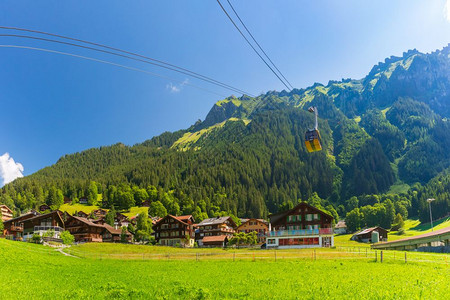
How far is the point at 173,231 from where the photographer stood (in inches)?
4434

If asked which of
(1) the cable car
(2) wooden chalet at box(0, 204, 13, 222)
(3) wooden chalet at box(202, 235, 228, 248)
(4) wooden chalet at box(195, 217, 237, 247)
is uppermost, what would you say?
(1) the cable car

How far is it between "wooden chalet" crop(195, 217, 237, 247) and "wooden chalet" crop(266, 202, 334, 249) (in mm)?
26021

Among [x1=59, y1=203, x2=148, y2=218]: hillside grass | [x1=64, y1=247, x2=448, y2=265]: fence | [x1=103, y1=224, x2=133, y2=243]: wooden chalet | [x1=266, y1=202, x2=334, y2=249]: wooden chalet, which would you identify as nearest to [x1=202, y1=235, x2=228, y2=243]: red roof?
[x1=266, y1=202, x2=334, y2=249]: wooden chalet

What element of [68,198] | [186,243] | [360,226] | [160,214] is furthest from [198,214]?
[68,198]

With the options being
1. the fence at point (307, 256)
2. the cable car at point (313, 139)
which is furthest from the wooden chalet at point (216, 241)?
the cable car at point (313, 139)

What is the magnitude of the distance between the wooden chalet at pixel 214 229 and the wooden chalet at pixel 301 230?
26.0 meters

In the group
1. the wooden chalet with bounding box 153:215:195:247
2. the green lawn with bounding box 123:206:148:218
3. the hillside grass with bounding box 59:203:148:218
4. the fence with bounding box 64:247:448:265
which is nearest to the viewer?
the fence with bounding box 64:247:448:265

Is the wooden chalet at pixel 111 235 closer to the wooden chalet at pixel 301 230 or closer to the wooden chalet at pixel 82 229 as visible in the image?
the wooden chalet at pixel 82 229

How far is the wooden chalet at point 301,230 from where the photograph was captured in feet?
238

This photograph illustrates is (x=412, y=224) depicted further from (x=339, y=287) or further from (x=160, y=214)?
(x=339, y=287)

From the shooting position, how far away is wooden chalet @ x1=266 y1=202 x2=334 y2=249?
7244cm

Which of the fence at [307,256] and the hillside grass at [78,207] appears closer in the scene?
the fence at [307,256]

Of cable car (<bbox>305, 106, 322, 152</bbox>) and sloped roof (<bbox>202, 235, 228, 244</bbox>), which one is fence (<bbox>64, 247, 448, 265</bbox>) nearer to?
cable car (<bbox>305, 106, 322, 152</bbox>)

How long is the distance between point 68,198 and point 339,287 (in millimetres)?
200610
